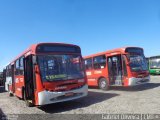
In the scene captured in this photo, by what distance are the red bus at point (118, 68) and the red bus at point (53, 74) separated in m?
4.48

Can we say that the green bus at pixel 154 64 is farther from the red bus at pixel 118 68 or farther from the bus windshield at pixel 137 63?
the bus windshield at pixel 137 63

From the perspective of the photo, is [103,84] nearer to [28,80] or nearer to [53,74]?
[28,80]

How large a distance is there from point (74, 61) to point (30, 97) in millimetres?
2732

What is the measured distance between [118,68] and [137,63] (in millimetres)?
1628

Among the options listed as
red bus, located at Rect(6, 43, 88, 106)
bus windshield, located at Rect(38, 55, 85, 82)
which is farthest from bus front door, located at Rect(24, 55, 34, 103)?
bus windshield, located at Rect(38, 55, 85, 82)

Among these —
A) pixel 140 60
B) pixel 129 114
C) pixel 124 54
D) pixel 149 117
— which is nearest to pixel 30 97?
pixel 129 114

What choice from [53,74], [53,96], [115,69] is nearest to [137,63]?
[115,69]

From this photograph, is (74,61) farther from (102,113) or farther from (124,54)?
(124,54)

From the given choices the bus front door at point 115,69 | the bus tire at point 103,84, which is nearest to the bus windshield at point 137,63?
the bus front door at point 115,69

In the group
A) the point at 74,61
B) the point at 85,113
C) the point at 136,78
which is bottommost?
the point at 85,113

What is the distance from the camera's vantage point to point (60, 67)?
9.91 m

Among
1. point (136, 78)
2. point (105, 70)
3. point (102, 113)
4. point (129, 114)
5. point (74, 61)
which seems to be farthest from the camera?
point (105, 70)

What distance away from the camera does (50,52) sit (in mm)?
9922

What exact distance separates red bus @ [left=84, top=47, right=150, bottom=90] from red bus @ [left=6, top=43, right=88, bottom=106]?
4.48m
